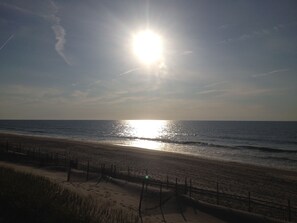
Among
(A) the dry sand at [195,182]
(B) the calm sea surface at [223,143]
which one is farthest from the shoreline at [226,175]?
(B) the calm sea surface at [223,143]

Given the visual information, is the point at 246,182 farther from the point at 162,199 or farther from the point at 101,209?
the point at 101,209

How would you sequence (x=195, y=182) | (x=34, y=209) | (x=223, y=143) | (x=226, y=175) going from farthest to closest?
(x=223, y=143) < (x=226, y=175) < (x=195, y=182) < (x=34, y=209)

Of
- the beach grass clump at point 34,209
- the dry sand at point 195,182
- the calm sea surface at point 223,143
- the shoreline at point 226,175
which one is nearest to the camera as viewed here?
the beach grass clump at point 34,209

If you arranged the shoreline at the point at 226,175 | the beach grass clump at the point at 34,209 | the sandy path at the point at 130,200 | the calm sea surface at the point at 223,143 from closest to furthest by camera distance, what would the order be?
the beach grass clump at the point at 34,209 → the sandy path at the point at 130,200 → the shoreline at the point at 226,175 → the calm sea surface at the point at 223,143

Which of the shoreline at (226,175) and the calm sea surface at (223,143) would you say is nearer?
the shoreline at (226,175)

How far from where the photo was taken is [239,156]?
1973 inches

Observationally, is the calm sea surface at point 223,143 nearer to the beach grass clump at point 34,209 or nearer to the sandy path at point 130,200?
the sandy path at point 130,200

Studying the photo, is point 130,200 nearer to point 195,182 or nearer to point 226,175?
point 195,182

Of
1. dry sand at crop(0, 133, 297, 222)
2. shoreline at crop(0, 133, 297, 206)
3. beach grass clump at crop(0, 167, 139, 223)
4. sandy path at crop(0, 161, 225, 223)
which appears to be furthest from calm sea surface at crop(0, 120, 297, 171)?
beach grass clump at crop(0, 167, 139, 223)

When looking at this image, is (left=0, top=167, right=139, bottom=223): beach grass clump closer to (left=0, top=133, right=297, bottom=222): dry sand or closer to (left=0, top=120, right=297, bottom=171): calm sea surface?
(left=0, top=133, right=297, bottom=222): dry sand

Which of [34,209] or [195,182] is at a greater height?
[34,209]

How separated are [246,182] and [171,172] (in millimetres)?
8194

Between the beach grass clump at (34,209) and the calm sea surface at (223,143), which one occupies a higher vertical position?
the calm sea surface at (223,143)

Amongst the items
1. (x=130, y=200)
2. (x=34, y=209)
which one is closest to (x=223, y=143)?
(x=130, y=200)
